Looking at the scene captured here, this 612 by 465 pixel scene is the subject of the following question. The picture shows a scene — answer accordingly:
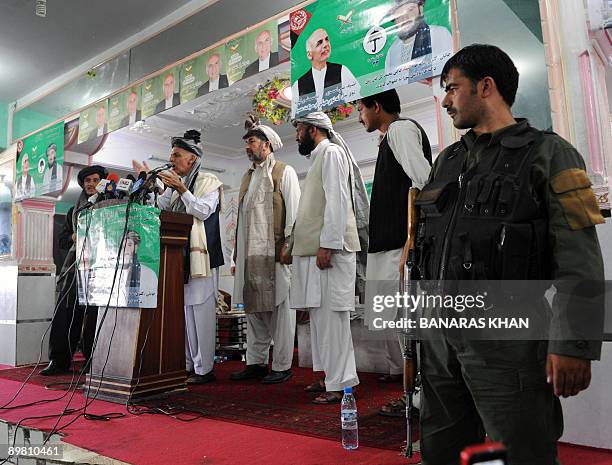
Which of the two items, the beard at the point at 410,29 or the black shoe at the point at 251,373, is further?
the black shoe at the point at 251,373

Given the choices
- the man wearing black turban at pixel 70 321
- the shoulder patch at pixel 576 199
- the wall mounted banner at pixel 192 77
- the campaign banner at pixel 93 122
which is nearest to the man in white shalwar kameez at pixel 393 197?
the shoulder patch at pixel 576 199

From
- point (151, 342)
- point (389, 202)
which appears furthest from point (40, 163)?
point (389, 202)

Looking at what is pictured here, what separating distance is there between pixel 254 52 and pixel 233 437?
9.69 ft

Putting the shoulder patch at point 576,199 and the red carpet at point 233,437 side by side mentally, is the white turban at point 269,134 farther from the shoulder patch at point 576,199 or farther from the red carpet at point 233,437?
the shoulder patch at point 576,199

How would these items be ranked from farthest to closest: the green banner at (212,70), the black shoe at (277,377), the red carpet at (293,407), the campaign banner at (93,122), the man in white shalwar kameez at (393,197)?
the campaign banner at (93,122), the green banner at (212,70), the black shoe at (277,377), the man in white shalwar kameez at (393,197), the red carpet at (293,407)

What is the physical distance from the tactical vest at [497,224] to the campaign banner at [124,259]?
7.06 feet

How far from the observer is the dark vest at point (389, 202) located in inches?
95.5

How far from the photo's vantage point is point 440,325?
129 centimetres

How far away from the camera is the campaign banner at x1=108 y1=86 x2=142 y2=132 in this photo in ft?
16.6

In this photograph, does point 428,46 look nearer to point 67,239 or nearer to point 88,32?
point 67,239

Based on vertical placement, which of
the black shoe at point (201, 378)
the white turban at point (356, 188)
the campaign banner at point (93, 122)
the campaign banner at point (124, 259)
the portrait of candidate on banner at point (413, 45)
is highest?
the campaign banner at point (93, 122)

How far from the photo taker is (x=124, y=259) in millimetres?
3092

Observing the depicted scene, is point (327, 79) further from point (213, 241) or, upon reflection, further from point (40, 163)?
point (40, 163)

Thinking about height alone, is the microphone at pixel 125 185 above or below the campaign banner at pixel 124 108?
below
